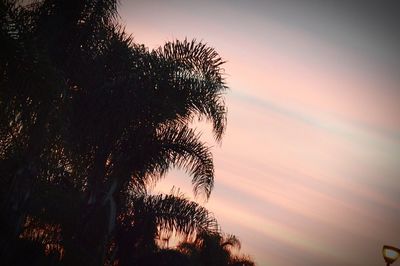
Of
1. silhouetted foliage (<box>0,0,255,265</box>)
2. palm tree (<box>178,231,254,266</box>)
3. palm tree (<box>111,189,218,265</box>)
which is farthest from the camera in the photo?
palm tree (<box>178,231,254,266</box>)

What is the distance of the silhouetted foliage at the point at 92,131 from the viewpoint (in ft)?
21.9

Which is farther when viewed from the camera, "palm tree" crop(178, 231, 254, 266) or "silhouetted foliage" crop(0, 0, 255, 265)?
"palm tree" crop(178, 231, 254, 266)

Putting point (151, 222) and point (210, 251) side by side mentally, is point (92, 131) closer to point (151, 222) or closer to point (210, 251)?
point (151, 222)

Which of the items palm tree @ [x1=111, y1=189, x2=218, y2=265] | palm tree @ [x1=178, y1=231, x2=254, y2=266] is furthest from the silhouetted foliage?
palm tree @ [x1=178, y1=231, x2=254, y2=266]

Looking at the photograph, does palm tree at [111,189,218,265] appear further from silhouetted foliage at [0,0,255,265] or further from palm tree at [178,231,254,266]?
palm tree at [178,231,254,266]

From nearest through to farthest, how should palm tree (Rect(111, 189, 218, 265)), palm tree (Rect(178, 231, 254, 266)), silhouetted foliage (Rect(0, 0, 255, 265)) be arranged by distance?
1. silhouetted foliage (Rect(0, 0, 255, 265))
2. palm tree (Rect(111, 189, 218, 265))
3. palm tree (Rect(178, 231, 254, 266))

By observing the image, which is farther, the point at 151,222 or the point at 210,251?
the point at 210,251

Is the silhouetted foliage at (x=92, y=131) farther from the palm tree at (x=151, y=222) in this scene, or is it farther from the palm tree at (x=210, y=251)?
the palm tree at (x=210, y=251)

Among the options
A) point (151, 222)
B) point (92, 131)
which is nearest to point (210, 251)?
point (151, 222)

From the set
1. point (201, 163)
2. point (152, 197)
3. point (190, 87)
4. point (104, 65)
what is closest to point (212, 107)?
point (190, 87)

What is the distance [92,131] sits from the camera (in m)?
9.19

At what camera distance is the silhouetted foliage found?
6684mm

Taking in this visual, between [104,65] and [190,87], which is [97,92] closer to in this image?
[104,65]

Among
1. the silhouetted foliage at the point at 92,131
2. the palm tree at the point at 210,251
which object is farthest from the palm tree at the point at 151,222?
the palm tree at the point at 210,251
